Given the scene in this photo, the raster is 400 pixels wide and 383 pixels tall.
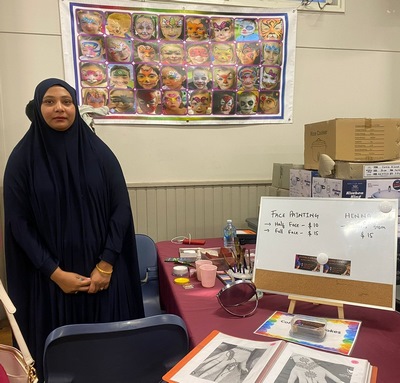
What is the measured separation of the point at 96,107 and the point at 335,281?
6.56 ft

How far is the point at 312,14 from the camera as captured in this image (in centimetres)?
269

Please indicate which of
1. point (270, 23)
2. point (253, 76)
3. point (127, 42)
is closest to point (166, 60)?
point (127, 42)

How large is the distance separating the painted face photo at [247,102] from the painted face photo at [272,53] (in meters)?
0.27

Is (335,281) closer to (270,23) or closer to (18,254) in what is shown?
(18,254)

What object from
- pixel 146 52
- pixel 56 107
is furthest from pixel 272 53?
pixel 56 107

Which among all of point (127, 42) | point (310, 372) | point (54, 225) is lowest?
point (310, 372)

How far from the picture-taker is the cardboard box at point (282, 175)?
235 cm

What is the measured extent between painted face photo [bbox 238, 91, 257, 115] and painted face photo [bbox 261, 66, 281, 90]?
0.38ft

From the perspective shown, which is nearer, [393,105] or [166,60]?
[166,60]

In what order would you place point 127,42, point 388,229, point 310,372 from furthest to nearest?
point 127,42
point 388,229
point 310,372

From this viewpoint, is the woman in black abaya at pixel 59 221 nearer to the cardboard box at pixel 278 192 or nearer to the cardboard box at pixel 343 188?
the cardboard box at pixel 343 188

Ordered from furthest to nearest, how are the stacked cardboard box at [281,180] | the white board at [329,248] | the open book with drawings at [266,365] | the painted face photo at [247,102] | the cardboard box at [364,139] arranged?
the painted face photo at [247,102], the stacked cardboard box at [281,180], the cardboard box at [364,139], the white board at [329,248], the open book with drawings at [266,365]

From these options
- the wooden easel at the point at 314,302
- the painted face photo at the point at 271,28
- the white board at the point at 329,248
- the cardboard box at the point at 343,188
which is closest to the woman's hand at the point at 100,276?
the white board at the point at 329,248

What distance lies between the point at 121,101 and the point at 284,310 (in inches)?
74.4
